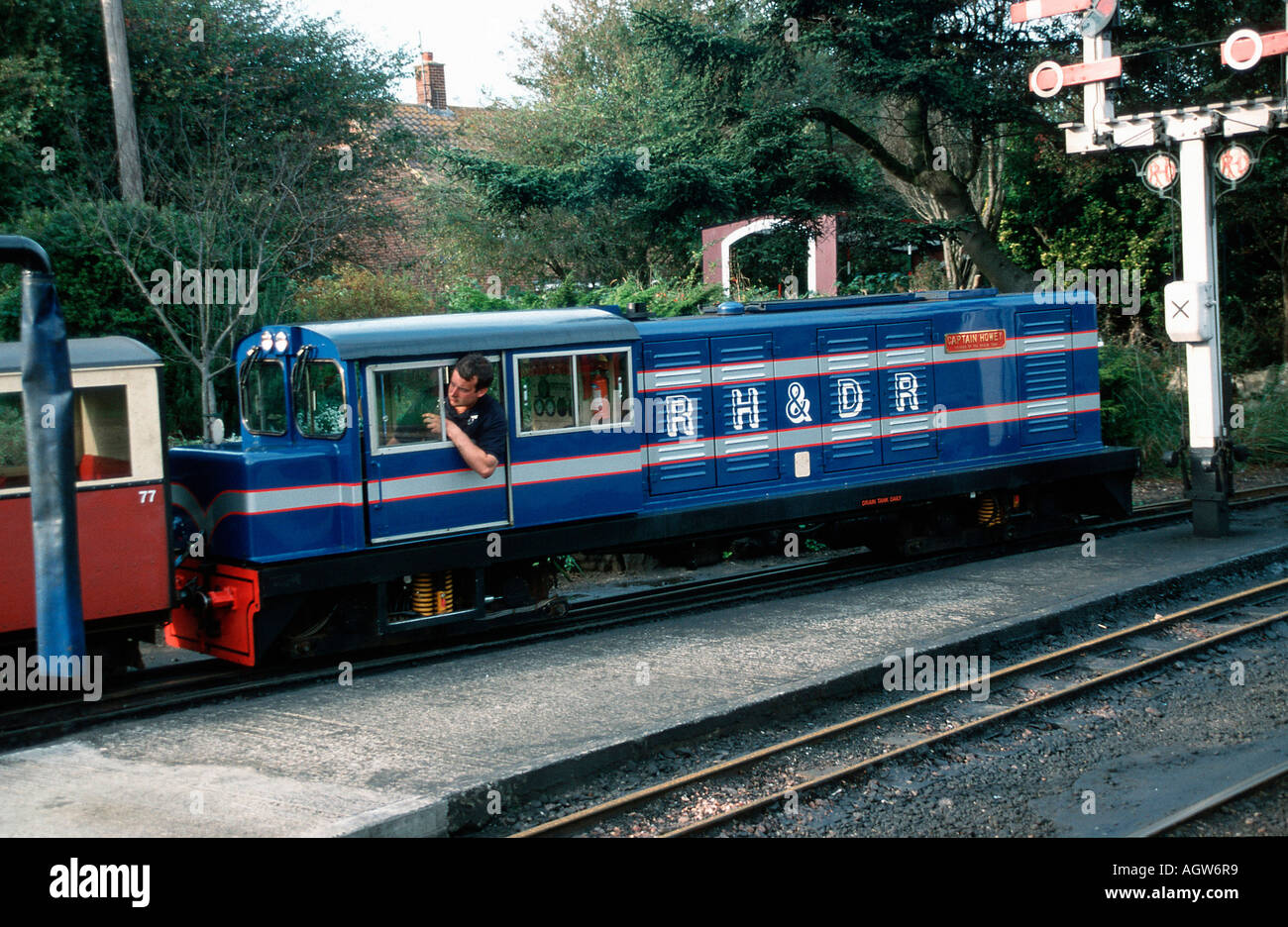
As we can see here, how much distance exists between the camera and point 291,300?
18.3 meters

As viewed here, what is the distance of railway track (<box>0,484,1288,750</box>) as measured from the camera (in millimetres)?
8477

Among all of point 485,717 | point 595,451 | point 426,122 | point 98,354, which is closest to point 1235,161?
point 595,451

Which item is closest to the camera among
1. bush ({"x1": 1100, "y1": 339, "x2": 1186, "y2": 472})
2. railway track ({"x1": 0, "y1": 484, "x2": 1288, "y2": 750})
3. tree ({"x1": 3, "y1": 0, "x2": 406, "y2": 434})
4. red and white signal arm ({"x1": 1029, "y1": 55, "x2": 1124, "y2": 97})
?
railway track ({"x1": 0, "y1": 484, "x2": 1288, "y2": 750})

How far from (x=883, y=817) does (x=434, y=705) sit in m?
3.27

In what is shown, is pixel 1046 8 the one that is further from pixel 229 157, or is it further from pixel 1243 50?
pixel 229 157

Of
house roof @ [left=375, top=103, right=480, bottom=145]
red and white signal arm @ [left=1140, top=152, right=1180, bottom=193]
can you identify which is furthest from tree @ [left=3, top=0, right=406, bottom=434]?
red and white signal arm @ [left=1140, top=152, right=1180, bottom=193]

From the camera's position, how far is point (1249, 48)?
1273 cm

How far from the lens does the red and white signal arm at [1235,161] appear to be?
13.6 metres

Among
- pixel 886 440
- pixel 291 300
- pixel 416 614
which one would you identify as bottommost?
pixel 416 614

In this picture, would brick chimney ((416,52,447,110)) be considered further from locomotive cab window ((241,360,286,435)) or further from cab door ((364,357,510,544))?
cab door ((364,357,510,544))

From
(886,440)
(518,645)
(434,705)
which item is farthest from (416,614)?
(886,440)

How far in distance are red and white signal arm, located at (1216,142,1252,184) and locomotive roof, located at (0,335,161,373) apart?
11.6m

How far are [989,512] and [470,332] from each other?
728 centimetres
